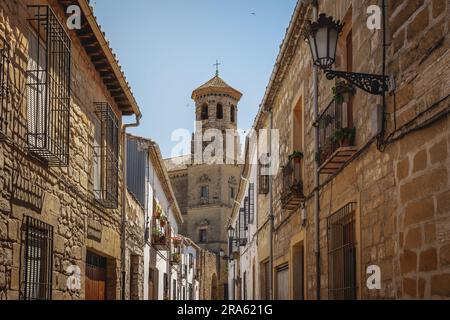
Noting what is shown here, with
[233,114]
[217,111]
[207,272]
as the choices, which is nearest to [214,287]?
[207,272]

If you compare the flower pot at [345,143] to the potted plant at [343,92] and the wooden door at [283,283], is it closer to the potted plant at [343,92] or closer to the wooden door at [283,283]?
the potted plant at [343,92]

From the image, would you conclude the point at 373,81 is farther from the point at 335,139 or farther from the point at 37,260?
the point at 37,260

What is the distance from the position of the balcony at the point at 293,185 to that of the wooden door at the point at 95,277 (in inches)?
130

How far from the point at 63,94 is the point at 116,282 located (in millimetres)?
5109

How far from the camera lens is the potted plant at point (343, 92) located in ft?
25.0

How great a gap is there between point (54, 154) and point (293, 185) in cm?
438

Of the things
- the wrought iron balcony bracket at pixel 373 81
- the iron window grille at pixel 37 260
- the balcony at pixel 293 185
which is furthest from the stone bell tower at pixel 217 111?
the wrought iron balcony bracket at pixel 373 81

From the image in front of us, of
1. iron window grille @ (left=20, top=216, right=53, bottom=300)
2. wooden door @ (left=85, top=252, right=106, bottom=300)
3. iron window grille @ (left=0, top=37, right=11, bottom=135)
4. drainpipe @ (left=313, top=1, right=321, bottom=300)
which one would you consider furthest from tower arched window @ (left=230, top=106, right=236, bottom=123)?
iron window grille @ (left=0, top=37, right=11, bottom=135)

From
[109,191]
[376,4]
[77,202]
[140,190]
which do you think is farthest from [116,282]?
[376,4]

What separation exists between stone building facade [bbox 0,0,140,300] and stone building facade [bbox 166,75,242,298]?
41.0m

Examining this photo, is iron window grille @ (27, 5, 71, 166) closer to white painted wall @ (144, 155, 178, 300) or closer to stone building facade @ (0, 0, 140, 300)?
stone building facade @ (0, 0, 140, 300)

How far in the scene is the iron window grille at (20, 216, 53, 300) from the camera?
7.09 m

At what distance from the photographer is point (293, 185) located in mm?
10672
